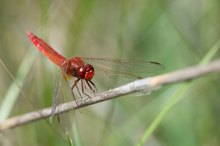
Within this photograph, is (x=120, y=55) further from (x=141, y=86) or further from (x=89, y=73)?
(x=141, y=86)

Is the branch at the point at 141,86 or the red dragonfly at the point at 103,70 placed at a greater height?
the red dragonfly at the point at 103,70

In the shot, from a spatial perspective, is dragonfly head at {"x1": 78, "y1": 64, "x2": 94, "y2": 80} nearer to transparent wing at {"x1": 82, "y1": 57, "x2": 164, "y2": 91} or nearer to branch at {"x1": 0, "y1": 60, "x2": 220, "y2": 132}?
transparent wing at {"x1": 82, "y1": 57, "x2": 164, "y2": 91}

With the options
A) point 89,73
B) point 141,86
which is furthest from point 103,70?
point 141,86

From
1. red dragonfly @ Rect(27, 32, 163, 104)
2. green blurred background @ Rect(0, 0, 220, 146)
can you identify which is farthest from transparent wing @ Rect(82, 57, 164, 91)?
green blurred background @ Rect(0, 0, 220, 146)

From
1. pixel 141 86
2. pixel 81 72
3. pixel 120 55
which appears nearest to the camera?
pixel 141 86

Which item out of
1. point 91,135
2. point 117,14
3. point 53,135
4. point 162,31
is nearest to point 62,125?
point 53,135

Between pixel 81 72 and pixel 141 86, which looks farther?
pixel 81 72

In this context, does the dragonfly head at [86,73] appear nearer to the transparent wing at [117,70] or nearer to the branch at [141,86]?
the transparent wing at [117,70]

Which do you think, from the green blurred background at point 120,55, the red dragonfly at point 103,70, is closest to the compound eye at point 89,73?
the red dragonfly at point 103,70

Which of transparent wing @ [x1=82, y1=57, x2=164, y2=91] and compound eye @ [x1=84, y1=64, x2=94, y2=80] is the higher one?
compound eye @ [x1=84, y1=64, x2=94, y2=80]

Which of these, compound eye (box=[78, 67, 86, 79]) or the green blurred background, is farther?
the green blurred background
